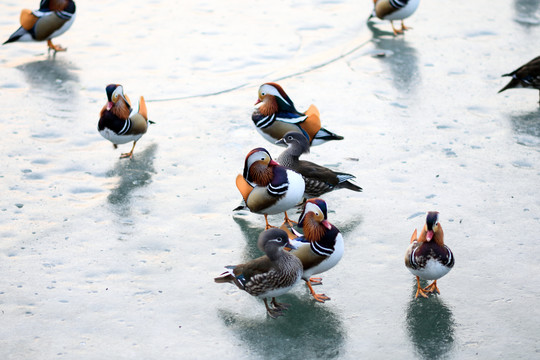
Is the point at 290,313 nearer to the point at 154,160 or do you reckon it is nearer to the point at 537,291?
the point at 537,291

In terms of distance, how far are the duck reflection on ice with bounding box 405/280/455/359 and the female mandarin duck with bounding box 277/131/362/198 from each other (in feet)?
4.37

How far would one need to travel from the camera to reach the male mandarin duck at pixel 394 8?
9641 mm

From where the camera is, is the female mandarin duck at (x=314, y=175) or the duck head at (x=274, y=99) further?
the duck head at (x=274, y=99)

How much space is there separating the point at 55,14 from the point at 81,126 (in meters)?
2.32

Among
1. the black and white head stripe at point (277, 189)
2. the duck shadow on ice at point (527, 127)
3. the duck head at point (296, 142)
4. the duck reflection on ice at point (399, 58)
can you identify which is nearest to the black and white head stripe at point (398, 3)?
the duck reflection on ice at point (399, 58)

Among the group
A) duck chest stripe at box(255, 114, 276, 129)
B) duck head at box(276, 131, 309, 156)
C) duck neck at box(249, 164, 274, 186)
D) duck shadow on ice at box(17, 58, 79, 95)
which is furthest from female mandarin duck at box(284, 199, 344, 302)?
duck shadow on ice at box(17, 58, 79, 95)

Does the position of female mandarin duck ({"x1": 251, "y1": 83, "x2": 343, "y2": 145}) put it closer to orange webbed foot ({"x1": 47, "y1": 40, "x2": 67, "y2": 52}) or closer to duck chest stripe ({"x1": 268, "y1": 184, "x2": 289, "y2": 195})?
duck chest stripe ({"x1": 268, "y1": 184, "x2": 289, "y2": 195})

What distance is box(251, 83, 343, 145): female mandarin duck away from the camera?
696cm

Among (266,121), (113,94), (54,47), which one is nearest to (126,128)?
(113,94)

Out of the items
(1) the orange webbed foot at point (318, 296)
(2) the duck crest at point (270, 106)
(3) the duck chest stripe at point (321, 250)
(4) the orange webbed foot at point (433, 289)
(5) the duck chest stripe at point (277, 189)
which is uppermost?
(2) the duck crest at point (270, 106)

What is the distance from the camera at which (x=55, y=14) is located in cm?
941

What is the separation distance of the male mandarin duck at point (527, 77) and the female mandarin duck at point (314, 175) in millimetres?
2874

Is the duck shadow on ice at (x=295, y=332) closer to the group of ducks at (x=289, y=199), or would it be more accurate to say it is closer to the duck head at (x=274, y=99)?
the group of ducks at (x=289, y=199)

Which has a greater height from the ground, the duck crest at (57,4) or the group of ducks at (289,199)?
the duck crest at (57,4)
